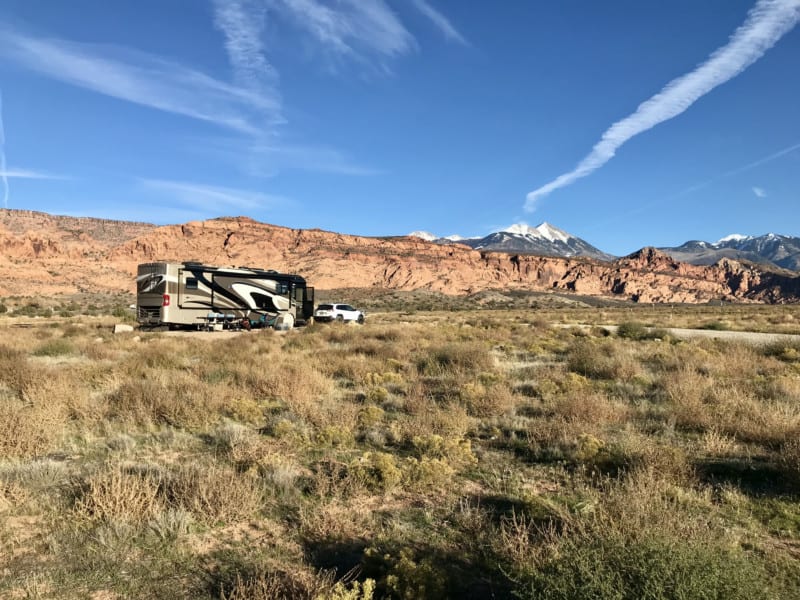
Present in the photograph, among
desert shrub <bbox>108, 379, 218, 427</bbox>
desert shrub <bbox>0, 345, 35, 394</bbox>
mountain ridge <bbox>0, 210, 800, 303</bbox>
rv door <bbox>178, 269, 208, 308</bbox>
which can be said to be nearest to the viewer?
desert shrub <bbox>108, 379, 218, 427</bbox>

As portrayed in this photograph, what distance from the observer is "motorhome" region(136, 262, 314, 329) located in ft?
75.7

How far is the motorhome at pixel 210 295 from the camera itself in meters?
23.1

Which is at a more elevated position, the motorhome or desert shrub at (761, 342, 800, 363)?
the motorhome

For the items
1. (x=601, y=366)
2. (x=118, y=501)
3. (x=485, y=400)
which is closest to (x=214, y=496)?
(x=118, y=501)

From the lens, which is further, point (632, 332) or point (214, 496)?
point (632, 332)

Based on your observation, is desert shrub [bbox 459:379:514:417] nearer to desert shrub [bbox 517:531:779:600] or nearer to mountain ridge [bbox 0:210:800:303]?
desert shrub [bbox 517:531:779:600]

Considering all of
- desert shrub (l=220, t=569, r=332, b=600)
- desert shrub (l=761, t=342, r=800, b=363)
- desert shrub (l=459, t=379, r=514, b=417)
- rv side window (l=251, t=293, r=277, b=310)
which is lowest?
desert shrub (l=220, t=569, r=332, b=600)

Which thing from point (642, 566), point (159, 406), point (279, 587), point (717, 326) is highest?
point (717, 326)

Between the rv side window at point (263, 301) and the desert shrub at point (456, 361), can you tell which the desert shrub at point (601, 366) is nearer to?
the desert shrub at point (456, 361)

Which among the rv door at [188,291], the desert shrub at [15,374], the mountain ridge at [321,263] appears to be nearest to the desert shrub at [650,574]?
the desert shrub at [15,374]

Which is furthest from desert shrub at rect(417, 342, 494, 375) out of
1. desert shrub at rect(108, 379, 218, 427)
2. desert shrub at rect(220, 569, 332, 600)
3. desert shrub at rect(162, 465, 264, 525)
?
desert shrub at rect(220, 569, 332, 600)

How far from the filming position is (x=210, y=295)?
80.6ft

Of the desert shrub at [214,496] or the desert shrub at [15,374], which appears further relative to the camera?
the desert shrub at [15,374]

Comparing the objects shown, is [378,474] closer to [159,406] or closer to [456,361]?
[159,406]
